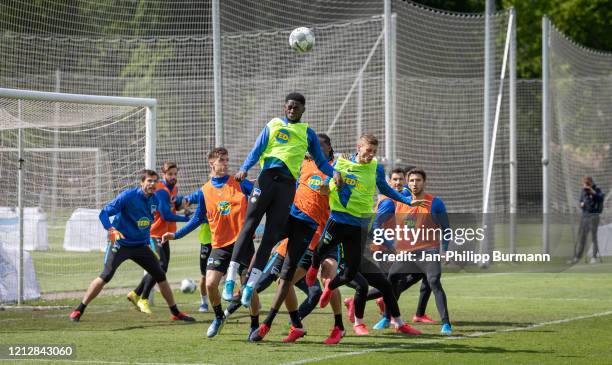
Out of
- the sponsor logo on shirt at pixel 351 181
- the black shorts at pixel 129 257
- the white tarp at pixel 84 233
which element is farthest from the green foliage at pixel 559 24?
the sponsor logo on shirt at pixel 351 181

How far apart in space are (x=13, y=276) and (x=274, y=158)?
24.1 feet

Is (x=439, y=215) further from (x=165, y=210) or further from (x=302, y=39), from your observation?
(x=165, y=210)

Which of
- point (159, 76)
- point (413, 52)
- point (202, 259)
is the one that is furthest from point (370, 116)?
point (202, 259)

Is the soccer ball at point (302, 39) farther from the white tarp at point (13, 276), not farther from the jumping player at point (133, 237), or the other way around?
the white tarp at point (13, 276)

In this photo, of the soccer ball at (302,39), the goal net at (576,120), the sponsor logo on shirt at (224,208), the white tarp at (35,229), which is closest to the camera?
the sponsor logo on shirt at (224,208)

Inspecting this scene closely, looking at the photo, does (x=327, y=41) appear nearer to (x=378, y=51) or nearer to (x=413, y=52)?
(x=378, y=51)

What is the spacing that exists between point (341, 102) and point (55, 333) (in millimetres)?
11231

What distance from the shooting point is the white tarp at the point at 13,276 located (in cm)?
1639

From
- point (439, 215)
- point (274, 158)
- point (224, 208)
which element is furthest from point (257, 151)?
point (439, 215)

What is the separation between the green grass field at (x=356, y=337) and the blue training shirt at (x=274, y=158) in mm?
1933

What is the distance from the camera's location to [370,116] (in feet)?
73.7

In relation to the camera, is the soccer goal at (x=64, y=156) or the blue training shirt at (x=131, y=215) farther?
the soccer goal at (x=64, y=156)

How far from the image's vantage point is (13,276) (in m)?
16.5

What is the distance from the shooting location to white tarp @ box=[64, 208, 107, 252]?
61.6 ft
